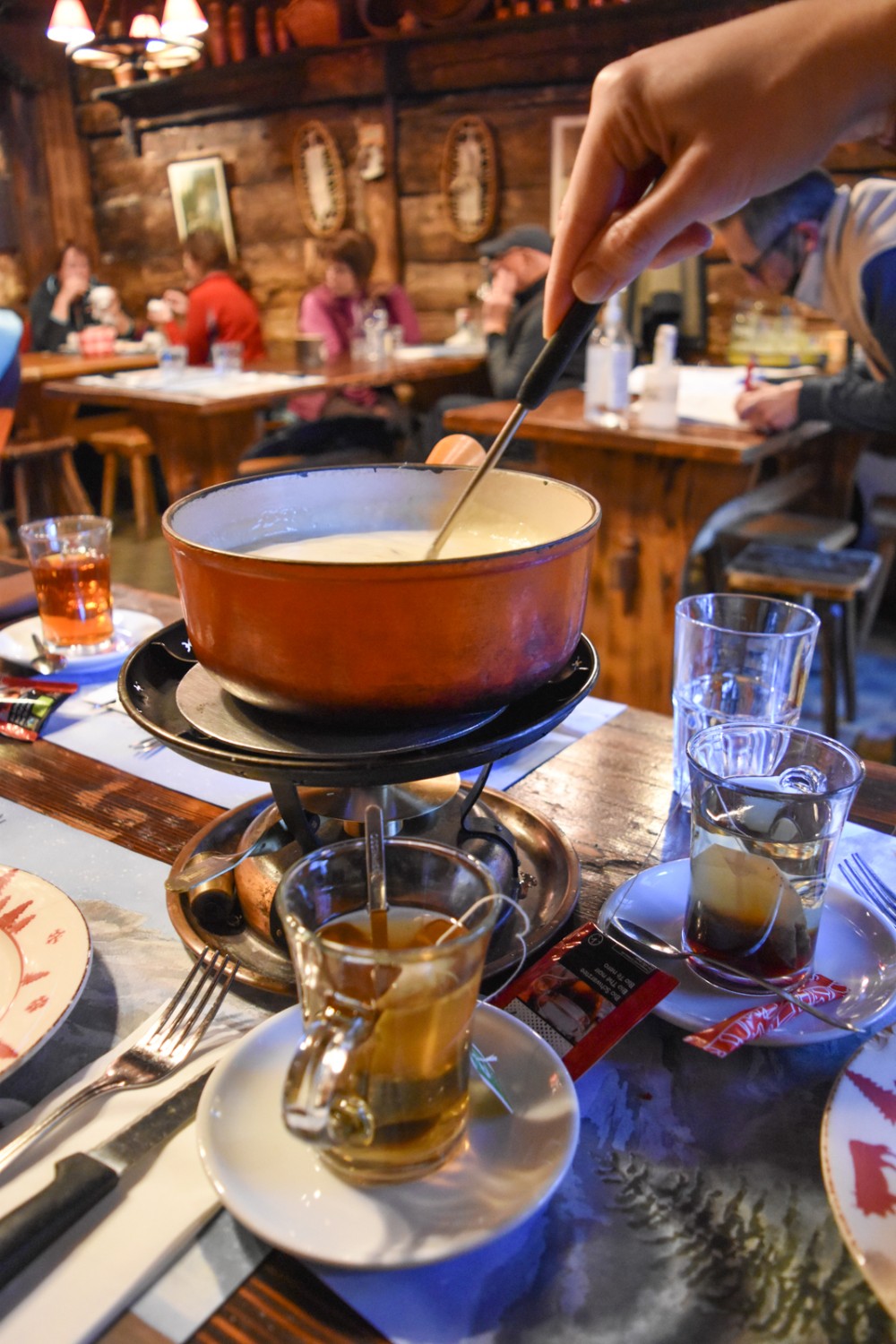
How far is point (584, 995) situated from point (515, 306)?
4168 mm

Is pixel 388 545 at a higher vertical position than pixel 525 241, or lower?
lower

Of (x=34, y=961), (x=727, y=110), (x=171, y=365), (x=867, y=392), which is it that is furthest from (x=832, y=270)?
(x=171, y=365)

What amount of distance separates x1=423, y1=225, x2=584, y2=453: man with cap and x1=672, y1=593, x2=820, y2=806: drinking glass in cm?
330

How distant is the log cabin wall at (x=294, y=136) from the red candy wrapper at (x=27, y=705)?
440 cm

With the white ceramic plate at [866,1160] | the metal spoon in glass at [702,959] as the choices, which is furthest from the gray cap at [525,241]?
the white ceramic plate at [866,1160]

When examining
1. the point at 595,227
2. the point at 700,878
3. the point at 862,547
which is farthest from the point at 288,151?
the point at 700,878

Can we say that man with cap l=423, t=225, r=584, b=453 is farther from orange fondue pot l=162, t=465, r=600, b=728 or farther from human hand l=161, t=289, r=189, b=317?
orange fondue pot l=162, t=465, r=600, b=728

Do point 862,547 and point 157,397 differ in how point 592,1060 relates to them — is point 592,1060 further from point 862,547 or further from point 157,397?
point 862,547

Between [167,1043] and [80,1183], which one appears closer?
[80,1183]

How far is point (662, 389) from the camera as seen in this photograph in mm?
2658

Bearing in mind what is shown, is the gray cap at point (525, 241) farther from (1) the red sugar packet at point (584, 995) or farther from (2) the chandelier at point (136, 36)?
(1) the red sugar packet at point (584, 995)

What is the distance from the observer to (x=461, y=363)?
480 centimetres

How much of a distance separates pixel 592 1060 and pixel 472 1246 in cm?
18

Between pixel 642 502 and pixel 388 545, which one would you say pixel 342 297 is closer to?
pixel 642 502
